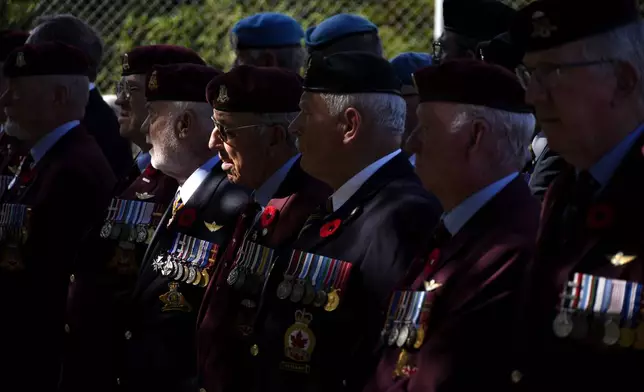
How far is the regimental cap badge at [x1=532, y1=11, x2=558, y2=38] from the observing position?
3.40 metres

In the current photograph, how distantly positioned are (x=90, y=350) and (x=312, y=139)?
1800 mm

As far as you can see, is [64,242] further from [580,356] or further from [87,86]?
[580,356]

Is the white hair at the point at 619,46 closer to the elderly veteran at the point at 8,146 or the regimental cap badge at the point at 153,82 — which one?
the regimental cap badge at the point at 153,82

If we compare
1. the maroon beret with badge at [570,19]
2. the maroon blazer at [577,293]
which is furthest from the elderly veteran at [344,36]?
the maroon blazer at [577,293]

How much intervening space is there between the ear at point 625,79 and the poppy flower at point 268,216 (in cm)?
178

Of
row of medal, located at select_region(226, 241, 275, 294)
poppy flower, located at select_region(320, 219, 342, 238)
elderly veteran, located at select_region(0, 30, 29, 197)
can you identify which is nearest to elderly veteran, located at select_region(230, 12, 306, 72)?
elderly veteran, located at select_region(0, 30, 29, 197)

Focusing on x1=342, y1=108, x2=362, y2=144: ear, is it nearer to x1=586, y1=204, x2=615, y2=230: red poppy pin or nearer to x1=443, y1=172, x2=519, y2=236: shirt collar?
x1=443, y1=172, x2=519, y2=236: shirt collar

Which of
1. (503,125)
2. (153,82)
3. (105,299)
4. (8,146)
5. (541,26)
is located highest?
(541,26)

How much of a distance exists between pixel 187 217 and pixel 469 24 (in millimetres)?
1620

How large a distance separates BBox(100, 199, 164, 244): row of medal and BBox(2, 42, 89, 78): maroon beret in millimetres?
1202

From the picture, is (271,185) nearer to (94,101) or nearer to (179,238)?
(179,238)

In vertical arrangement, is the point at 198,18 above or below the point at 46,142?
below

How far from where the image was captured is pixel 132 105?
604cm

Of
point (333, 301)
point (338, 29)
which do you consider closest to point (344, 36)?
point (338, 29)
